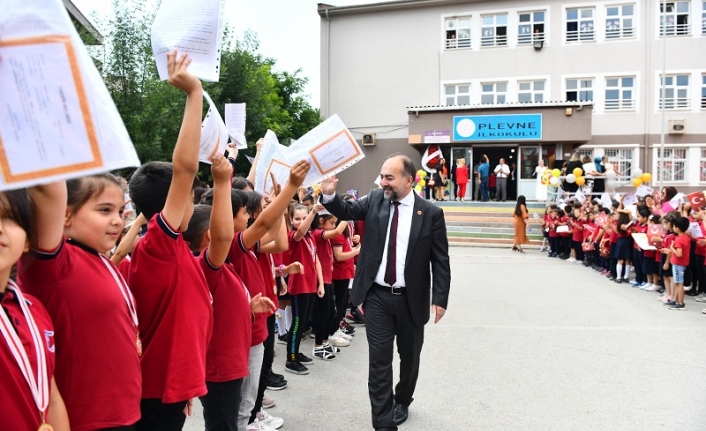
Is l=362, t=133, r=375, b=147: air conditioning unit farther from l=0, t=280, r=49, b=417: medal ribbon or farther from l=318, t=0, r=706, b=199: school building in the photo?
l=0, t=280, r=49, b=417: medal ribbon

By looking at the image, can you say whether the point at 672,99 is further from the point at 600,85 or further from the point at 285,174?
the point at 285,174

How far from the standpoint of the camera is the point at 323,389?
4867 millimetres

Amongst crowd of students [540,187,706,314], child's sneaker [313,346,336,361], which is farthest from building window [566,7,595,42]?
child's sneaker [313,346,336,361]

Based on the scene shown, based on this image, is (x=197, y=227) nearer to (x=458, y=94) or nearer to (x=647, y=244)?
(x=647, y=244)

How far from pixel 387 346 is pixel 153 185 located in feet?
7.62

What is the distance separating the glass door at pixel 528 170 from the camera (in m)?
25.8

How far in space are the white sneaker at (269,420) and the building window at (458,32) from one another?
27.5m

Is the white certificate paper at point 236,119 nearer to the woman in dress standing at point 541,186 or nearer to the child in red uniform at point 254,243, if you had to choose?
the child in red uniform at point 254,243

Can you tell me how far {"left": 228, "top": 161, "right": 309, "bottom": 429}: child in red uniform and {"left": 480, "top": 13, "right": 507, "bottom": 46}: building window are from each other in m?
27.6

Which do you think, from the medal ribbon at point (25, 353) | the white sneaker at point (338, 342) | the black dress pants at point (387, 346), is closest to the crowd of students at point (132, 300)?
the medal ribbon at point (25, 353)

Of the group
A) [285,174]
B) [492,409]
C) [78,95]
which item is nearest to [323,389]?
[492,409]

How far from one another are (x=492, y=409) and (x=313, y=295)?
2119 millimetres

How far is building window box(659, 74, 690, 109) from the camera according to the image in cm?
2583

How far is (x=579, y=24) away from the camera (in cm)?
2703
